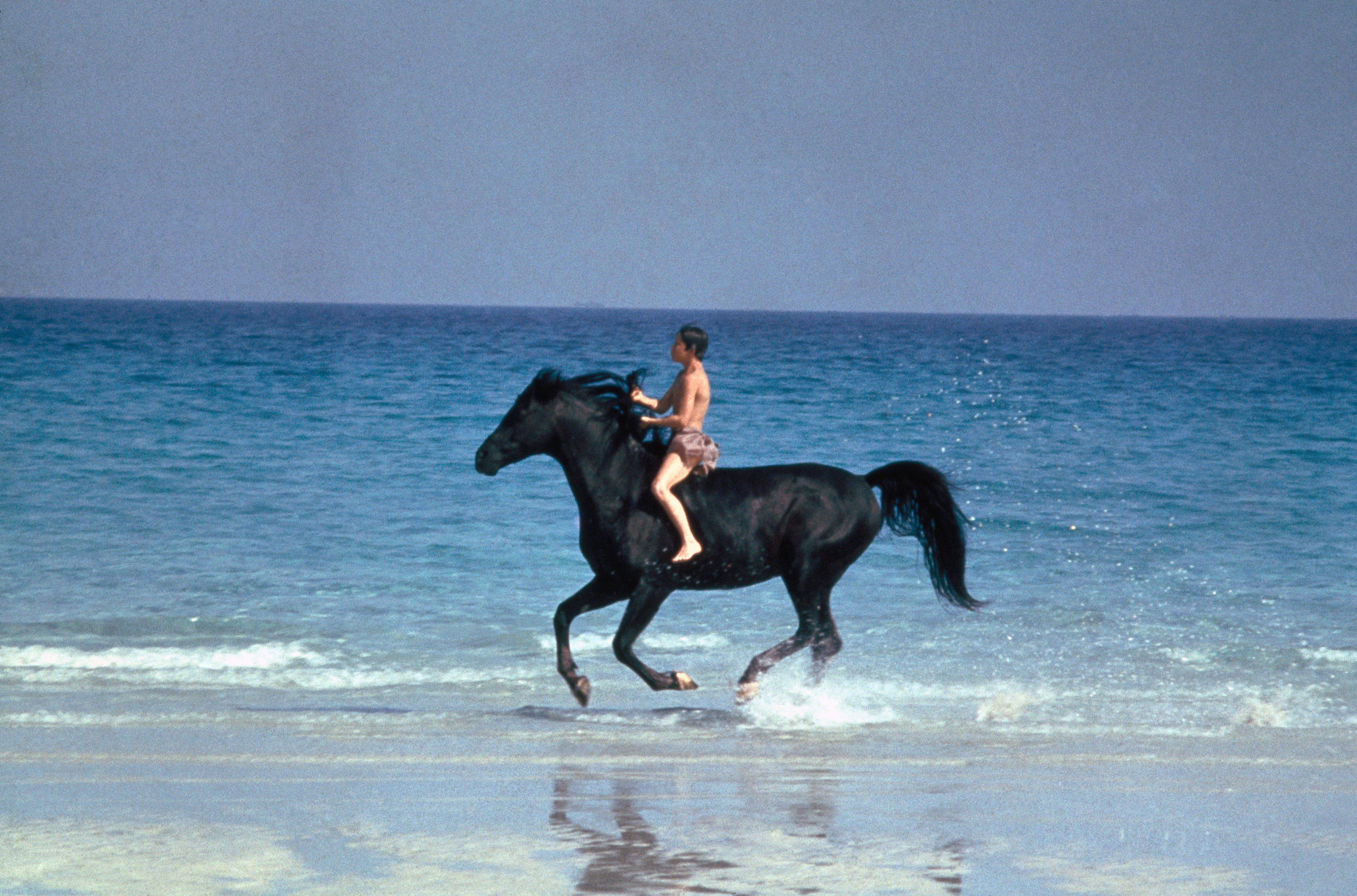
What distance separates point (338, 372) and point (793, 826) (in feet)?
100.0

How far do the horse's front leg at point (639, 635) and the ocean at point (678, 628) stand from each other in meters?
0.19

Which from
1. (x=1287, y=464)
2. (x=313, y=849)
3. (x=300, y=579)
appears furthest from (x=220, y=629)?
(x=1287, y=464)

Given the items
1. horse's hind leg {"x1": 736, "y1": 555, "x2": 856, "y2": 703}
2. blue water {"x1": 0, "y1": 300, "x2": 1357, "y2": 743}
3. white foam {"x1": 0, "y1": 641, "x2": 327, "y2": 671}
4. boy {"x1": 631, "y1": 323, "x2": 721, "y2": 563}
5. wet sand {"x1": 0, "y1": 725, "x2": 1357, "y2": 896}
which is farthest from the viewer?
white foam {"x1": 0, "y1": 641, "x2": 327, "y2": 671}

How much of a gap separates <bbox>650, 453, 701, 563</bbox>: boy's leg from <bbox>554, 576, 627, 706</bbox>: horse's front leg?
33cm

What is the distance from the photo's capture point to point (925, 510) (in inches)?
317

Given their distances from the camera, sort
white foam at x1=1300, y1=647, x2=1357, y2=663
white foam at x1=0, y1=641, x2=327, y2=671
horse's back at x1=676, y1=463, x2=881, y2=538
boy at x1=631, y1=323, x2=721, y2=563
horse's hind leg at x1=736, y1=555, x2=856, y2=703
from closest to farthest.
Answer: boy at x1=631, y1=323, x2=721, y2=563 < horse's back at x1=676, y1=463, x2=881, y2=538 < horse's hind leg at x1=736, y1=555, x2=856, y2=703 < white foam at x1=0, y1=641, x2=327, y2=671 < white foam at x1=1300, y1=647, x2=1357, y2=663

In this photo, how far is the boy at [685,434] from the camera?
23.6ft

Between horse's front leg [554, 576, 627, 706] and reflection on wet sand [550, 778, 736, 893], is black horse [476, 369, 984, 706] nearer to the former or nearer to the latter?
horse's front leg [554, 576, 627, 706]

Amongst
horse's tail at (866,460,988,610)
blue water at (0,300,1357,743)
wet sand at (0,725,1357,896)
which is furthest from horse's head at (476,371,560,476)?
horse's tail at (866,460,988,610)

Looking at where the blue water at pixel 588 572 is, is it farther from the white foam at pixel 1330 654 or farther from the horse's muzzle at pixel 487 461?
the horse's muzzle at pixel 487 461

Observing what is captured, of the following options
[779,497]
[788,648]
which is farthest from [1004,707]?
[779,497]

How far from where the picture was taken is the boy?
7.20 metres

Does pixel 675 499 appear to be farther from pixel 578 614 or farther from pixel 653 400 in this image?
pixel 578 614

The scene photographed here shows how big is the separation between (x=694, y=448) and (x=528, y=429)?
0.76 meters
